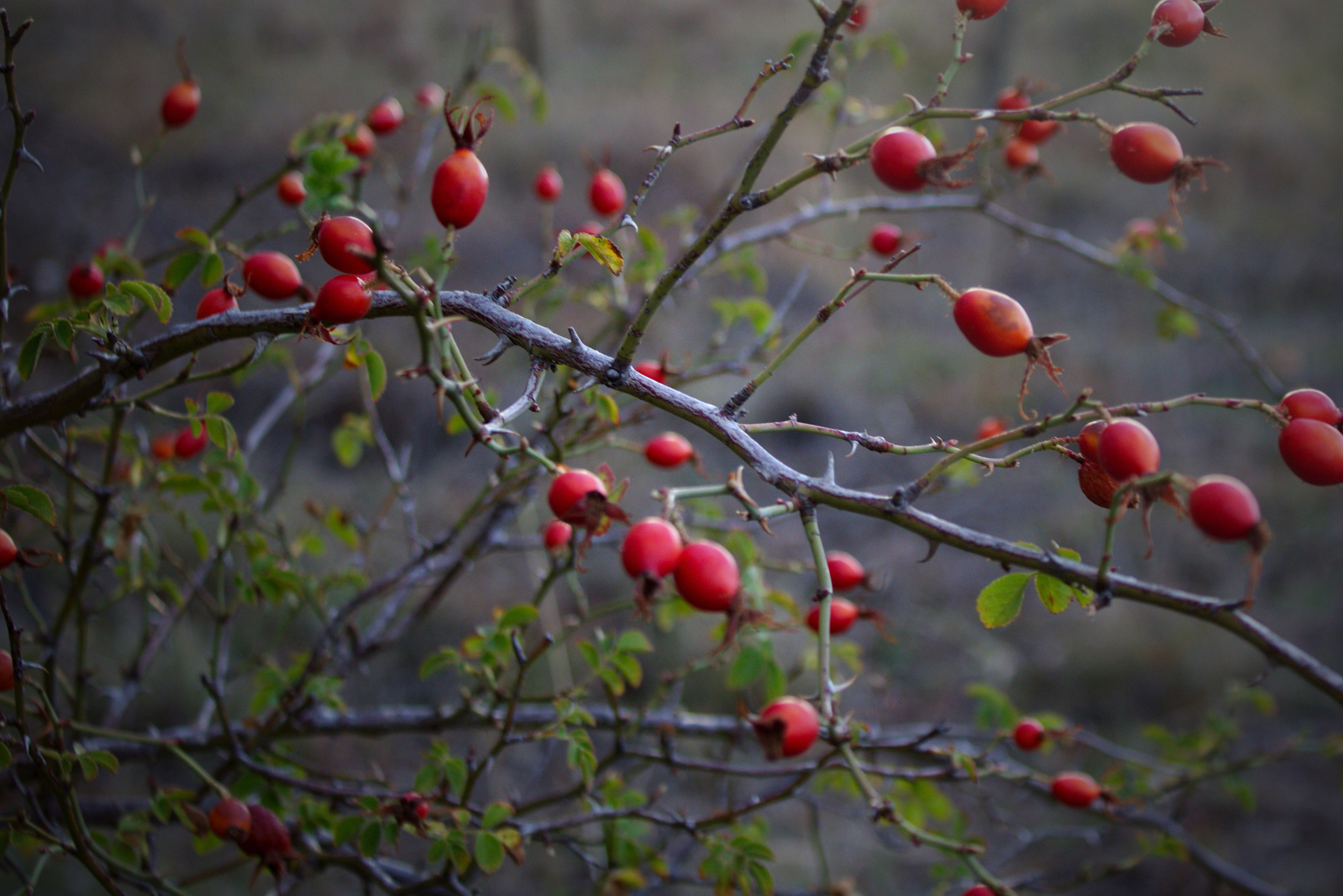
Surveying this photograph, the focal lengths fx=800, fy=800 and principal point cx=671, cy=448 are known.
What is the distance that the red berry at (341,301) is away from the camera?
0.58 meters

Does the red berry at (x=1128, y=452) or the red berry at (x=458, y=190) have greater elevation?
the red berry at (x=458, y=190)

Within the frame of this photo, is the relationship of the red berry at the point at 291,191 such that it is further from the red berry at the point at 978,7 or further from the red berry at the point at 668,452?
the red berry at the point at 978,7

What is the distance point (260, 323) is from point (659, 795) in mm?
750

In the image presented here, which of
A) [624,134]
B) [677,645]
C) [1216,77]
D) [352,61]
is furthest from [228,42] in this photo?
[1216,77]

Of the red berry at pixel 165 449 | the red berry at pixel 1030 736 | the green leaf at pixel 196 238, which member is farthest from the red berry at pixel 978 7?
the red berry at pixel 165 449

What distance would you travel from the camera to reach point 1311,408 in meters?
0.59

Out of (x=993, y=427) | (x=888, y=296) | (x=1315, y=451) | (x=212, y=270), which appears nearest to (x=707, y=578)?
(x=1315, y=451)

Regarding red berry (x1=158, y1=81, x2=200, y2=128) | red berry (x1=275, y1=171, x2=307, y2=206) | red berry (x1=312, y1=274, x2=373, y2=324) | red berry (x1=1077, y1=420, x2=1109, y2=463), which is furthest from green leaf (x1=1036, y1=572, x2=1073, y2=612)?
red berry (x1=158, y1=81, x2=200, y2=128)

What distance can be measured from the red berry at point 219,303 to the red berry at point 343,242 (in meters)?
0.19

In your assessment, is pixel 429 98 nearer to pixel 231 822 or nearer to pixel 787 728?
pixel 231 822

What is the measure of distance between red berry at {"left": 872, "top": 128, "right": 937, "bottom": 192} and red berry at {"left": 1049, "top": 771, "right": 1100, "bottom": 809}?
0.86m

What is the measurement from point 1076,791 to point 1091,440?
0.72 m

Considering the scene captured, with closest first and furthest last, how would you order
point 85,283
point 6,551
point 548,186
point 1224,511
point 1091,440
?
point 1224,511, point 1091,440, point 6,551, point 85,283, point 548,186

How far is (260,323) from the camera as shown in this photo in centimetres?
66
